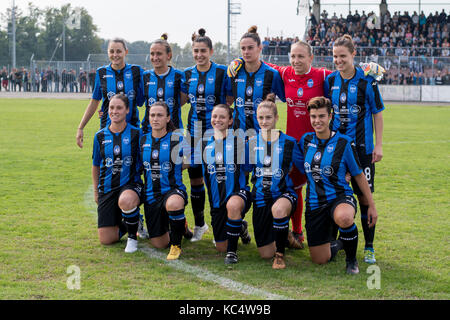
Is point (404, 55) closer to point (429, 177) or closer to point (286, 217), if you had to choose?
point (429, 177)

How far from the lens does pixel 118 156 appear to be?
4770 mm

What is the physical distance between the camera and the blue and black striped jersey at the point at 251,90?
4.84m

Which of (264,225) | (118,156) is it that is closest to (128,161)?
(118,156)

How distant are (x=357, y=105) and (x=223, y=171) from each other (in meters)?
1.30

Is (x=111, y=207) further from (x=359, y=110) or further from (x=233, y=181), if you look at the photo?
(x=359, y=110)

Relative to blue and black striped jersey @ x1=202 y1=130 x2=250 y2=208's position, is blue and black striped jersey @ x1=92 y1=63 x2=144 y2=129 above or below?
above

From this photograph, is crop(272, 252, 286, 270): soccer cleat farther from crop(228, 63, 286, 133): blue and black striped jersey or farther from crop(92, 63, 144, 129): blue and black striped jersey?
crop(92, 63, 144, 129): blue and black striped jersey

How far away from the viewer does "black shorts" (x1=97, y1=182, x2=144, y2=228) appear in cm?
473

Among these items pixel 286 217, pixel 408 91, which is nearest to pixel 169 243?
pixel 286 217

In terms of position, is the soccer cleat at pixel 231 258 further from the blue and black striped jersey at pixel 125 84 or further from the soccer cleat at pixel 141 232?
the blue and black striped jersey at pixel 125 84

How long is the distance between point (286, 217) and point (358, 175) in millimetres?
670

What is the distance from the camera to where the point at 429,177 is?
25.9 feet

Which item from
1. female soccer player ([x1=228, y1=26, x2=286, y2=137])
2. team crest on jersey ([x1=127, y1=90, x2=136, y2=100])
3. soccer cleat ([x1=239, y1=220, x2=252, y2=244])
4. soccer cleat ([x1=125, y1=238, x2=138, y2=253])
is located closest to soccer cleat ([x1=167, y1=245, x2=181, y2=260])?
soccer cleat ([x1=125, y1=238, x2=138, y2=253])

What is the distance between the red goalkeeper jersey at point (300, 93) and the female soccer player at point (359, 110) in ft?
0.57
